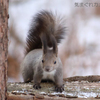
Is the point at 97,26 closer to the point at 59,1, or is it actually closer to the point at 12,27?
the point at 59,1

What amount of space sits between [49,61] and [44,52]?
0.25 ft

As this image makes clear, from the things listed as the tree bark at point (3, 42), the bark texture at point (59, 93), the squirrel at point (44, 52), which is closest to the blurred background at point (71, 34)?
the squirrel at point (44, 52)

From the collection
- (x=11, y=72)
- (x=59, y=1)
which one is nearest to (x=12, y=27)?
(x=11, y=72)

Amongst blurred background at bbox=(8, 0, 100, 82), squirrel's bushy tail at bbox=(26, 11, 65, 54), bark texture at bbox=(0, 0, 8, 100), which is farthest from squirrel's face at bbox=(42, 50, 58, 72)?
blurred background at bbox=(8, 0, 100, 82)

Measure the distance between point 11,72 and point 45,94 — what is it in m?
1.59

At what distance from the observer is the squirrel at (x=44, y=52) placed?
1637mm

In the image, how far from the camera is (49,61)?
63.9 inches

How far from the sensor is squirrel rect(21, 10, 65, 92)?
5.37 ft

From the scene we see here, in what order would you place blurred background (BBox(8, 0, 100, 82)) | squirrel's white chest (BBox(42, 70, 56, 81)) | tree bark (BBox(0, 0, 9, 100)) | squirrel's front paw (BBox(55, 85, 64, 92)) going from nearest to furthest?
1. tree bark (BBox(0, 0, 9, 100))
2. squirrel's front paw (BBox(55, 85, 64, 92))
3. squirrel's white chest (BBox(42, 70, 56, 81))
4. blurred background (BBox(8, 0, 100, 82))

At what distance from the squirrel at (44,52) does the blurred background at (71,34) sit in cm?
74

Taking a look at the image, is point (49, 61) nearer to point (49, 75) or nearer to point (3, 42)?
point (49, 75)

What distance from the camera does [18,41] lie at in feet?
10.0

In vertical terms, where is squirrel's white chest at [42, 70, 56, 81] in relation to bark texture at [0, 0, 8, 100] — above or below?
below

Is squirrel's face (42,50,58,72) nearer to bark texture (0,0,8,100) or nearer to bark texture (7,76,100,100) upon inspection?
bark texture (7,76,100,100)
